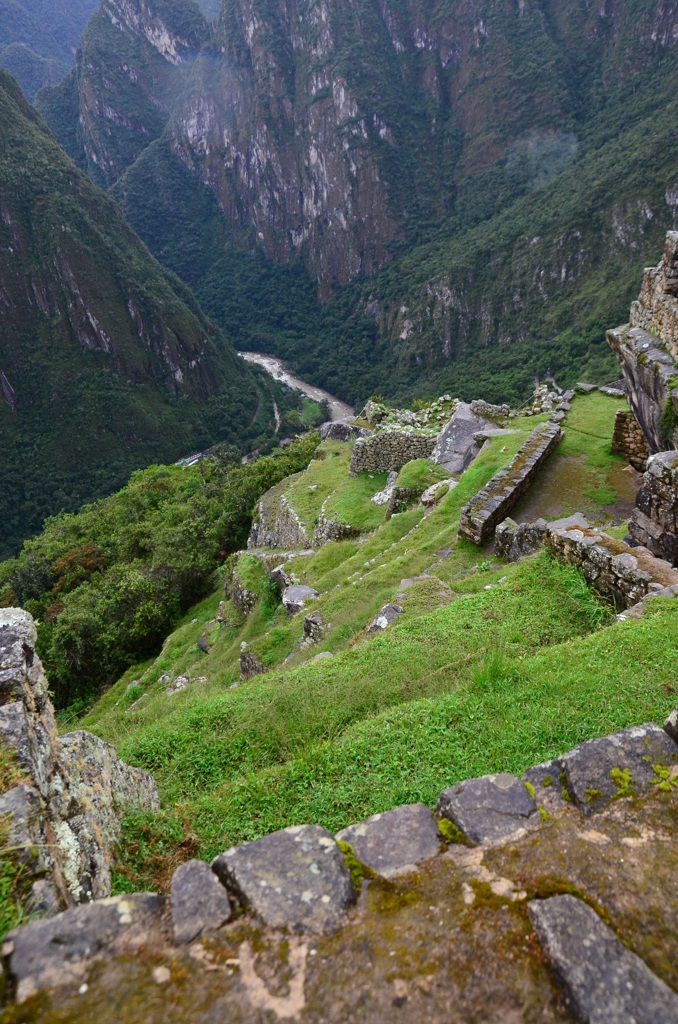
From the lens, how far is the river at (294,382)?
138 metres

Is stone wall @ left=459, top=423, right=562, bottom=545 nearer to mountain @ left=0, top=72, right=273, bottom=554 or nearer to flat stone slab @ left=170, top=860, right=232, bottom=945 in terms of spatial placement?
flat stone slab @ left=170, top=860, right=232, bottom=945

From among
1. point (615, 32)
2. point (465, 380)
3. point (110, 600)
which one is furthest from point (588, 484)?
point (615, 32)

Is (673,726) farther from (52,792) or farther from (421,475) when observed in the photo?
(421,475)

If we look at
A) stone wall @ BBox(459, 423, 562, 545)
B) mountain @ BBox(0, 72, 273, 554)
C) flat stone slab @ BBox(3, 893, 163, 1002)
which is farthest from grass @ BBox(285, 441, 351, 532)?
mountain @ BBox(0, 72, 273, 554)

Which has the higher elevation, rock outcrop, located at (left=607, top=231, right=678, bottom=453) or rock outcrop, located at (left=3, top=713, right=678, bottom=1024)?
rock outcrop, located at (left=607, top=231, right=678, bottom=453)

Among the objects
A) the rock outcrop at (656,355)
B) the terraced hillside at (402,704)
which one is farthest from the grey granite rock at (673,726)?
the rock outcrop at (656,355)

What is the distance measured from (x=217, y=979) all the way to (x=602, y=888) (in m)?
1.89

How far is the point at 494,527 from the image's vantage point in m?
11.8

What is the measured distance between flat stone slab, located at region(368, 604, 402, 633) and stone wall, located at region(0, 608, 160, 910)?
441 cm

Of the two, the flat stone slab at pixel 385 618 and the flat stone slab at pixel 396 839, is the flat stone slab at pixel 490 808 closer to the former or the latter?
the flat stone slab at pixel 396 839

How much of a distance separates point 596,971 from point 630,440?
562 inches

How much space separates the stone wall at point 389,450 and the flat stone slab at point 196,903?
19.7 m

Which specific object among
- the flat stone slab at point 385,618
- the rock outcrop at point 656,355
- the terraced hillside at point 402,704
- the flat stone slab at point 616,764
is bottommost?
the flat stone slab at point 385,618

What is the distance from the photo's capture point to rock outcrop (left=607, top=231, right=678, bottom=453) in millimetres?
10836
